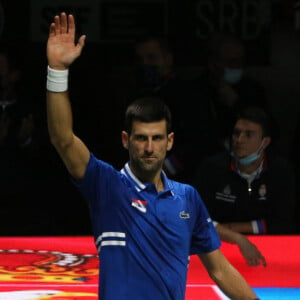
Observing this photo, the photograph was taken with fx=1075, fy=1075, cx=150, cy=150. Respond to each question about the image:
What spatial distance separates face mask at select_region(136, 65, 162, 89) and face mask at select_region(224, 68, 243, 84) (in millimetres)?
464

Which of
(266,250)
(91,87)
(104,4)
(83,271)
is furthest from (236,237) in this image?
(104,4)

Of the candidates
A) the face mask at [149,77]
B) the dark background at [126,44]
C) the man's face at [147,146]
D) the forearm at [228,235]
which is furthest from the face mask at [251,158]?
the man's face at [147,146]

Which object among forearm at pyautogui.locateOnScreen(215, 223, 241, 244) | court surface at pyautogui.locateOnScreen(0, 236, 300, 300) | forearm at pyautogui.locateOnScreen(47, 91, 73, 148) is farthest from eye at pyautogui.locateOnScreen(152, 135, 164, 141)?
forearm at pyautogui.locateOnScreen(215, 223, 241, 244)

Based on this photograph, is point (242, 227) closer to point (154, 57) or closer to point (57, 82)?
point (154, 57)

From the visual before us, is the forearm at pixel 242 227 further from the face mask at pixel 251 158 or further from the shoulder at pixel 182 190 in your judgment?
the shoulder at pixel 182 190

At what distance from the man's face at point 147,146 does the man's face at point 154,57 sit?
8.99ft

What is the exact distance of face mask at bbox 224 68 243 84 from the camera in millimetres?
6492

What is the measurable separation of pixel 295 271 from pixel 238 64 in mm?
2024

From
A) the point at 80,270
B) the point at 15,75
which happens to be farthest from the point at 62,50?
the point at 15,75

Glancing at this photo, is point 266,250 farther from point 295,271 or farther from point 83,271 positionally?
A: point 83,271

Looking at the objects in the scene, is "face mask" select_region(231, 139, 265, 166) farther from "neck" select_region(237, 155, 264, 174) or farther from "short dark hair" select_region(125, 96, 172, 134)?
"short dark hair" select_region(125, 96, 172, 134)

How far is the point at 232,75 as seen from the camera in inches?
256

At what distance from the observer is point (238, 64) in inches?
256

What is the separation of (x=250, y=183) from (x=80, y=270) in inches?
56.3
